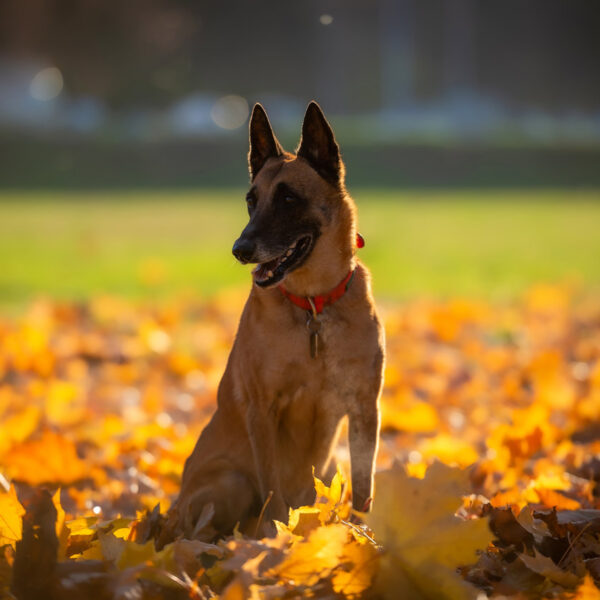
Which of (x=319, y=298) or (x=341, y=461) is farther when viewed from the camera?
(x=341, y=461)

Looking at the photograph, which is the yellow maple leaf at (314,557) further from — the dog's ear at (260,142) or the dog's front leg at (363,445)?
the dog's ear at (260,142)

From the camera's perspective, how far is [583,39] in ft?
105

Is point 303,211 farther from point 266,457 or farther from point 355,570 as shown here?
point 355,570

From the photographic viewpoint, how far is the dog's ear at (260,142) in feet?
11.5

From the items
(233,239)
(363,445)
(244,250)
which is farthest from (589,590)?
(233,239)

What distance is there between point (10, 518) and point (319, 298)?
1.32m

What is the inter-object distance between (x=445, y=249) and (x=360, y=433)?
12.3m

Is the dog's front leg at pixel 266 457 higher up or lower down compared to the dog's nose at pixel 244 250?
lower down

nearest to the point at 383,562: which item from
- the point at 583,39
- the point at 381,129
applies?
the point at 583,39

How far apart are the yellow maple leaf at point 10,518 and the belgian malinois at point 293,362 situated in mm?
717

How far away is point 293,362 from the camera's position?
3174mm

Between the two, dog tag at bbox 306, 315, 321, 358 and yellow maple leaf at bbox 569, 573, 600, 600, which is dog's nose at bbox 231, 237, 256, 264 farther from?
yellow maple leaf at bbox 569, 573, 600, 600

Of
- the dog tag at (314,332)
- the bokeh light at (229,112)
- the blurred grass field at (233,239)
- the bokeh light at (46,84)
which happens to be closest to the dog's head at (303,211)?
the dog tag at (314,332)

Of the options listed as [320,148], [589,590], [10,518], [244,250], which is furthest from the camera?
[320,148]
